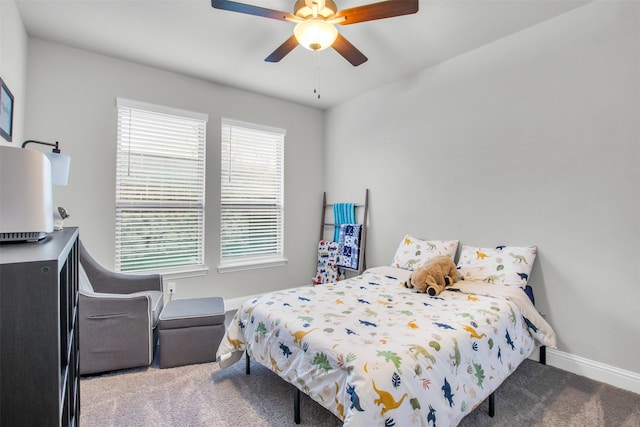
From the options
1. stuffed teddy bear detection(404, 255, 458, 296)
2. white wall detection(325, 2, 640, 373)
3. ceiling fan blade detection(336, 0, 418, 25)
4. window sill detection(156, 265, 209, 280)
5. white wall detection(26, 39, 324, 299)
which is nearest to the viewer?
ceiling fan blade detection(336, 0, 418, 25)

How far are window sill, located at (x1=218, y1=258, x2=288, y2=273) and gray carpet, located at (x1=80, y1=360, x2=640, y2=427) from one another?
1450 mm

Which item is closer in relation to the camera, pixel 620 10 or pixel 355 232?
pixel 620 10

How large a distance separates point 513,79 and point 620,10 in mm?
737

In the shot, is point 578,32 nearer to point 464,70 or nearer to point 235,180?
point 464,70

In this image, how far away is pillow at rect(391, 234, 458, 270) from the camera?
306 centimetres

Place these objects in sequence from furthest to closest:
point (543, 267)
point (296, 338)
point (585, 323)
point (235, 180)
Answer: point (235, 180), point (543, 267), point (585, 323), point (296, 338)

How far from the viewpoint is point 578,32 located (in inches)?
95.1

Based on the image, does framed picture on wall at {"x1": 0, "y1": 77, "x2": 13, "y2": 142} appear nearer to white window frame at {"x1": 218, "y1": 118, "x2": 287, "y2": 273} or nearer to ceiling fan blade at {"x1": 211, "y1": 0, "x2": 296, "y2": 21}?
ceiling fan blade at {"x1": 211, "y1": 0, "x2": 296, "y2": 21}

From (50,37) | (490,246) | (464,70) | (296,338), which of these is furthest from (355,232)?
(50,37)

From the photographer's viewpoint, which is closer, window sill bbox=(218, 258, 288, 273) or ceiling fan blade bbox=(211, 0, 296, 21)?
ceiling fan blade bbox=(211, 0, 296, 21)

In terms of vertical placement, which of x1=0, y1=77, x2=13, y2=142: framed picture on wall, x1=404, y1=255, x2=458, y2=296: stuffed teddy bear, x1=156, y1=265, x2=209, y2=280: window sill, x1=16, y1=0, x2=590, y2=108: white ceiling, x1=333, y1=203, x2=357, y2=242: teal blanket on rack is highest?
x1=16, y1=0, x2=590, y2=108: white ceiling

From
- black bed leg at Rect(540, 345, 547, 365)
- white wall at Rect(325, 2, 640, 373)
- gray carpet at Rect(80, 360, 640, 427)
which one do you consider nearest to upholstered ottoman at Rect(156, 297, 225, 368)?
gray carpet at Rect(80, 360, 640, 427)

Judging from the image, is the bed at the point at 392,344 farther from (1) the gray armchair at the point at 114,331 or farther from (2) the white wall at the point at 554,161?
(1) the gray armchair at the point at 114,331

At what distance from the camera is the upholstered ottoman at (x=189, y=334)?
243 centimetres
